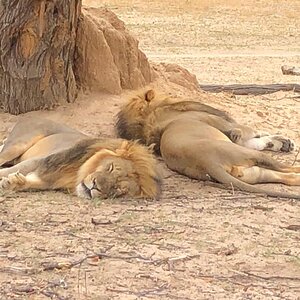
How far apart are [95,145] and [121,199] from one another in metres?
0.61

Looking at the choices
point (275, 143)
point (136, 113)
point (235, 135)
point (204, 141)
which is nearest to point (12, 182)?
point (204, 141)

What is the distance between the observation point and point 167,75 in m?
10.5

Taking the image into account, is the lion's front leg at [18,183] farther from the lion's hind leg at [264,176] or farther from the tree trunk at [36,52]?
the tree trunk at [36,52]

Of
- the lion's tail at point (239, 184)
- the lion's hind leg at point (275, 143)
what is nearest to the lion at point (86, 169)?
the lion's tail at point (239, 184)

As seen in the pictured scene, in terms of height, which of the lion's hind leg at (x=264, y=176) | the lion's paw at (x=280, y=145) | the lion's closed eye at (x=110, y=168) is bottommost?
the lion's paw at (x=280, y=145)

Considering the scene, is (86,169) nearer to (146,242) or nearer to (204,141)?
(204,141)

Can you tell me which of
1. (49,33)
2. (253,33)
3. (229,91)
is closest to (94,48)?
(49,33)

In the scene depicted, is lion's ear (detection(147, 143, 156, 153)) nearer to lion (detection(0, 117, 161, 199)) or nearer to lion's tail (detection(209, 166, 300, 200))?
lion (detection(0, 117, 161, 199))

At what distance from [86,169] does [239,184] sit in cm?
123

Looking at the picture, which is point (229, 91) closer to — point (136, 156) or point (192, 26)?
point (136, 156)

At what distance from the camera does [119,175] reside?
21.4 feet

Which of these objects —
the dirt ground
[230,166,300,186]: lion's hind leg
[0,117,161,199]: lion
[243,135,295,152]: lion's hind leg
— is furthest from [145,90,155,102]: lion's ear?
[230,166,300,186]: lion's hind leg

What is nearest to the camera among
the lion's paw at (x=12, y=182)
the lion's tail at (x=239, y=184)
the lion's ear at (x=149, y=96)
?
the lion's paw at (x=12, y=182)

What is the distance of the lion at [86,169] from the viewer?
6504mm
